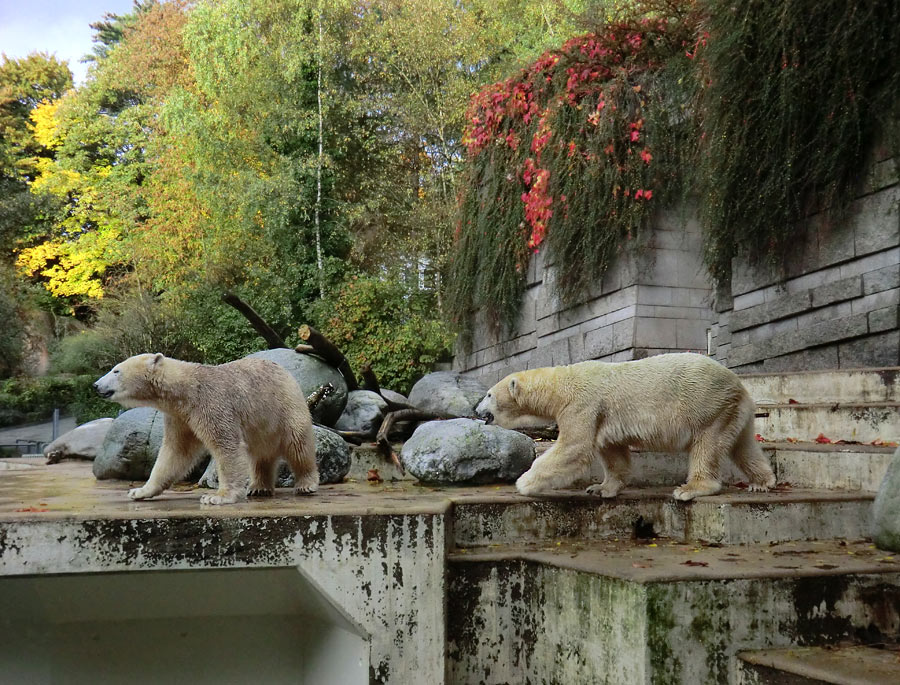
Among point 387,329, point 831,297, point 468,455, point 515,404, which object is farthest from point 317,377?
point 387,329

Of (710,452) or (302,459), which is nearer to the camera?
(710,452)

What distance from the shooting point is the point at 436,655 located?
333 centimetres

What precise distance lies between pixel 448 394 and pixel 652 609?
6.73m

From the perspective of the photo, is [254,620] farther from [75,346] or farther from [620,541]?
[75,346]

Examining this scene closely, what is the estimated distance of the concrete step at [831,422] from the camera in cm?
496

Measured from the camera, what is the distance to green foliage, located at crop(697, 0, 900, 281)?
619cm

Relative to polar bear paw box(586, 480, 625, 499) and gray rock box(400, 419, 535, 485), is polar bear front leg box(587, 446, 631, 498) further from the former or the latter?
gray rock box(400, 419, 535, 485)

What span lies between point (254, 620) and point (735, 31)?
5.85 meters

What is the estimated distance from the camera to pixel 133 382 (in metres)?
3.98

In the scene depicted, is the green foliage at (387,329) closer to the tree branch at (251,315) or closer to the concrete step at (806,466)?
the tree branch at (251,315)

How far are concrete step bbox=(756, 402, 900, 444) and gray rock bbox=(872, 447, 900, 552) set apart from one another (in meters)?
1.36

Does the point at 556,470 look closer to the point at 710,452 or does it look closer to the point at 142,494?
the point at 710,452

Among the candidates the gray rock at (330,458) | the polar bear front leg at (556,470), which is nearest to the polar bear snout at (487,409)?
the polar bear front leg at (556,470)

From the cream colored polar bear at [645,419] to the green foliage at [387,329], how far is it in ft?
31.4
